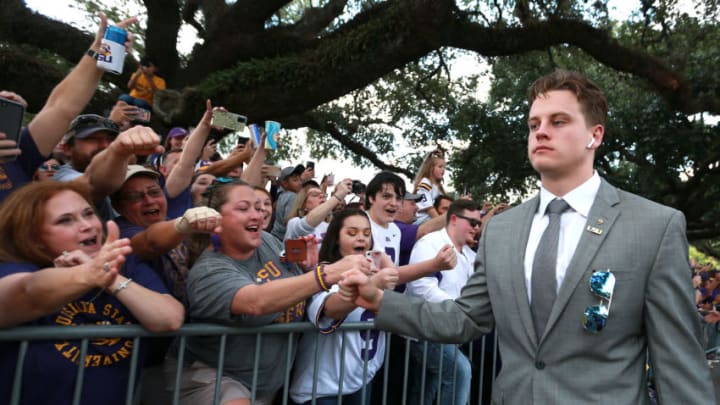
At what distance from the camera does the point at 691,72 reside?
509 inches

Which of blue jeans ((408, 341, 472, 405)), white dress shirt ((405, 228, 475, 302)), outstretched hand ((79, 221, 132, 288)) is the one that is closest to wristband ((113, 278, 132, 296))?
outstretched hand ((79, 221, 132, 288))

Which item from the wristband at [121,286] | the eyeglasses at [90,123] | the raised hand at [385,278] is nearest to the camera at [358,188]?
the eyeglasses at [90,123]

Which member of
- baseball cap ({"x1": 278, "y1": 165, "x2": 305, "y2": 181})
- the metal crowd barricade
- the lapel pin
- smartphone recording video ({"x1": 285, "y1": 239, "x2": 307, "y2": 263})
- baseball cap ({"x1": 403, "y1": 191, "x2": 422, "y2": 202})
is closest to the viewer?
the lapel pin

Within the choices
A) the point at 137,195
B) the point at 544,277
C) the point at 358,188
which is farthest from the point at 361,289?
the point at 358,188

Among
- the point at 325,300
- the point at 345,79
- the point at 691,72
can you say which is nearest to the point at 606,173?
the point at 691,72

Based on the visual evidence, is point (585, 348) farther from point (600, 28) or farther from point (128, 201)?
point (600, 28)

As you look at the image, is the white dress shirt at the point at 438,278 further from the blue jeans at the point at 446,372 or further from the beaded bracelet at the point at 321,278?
the beaded bracelet at the point at 321,278

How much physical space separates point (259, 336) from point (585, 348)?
5.23 feet

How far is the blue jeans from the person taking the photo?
399 cm

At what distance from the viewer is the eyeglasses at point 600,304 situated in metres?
2.01

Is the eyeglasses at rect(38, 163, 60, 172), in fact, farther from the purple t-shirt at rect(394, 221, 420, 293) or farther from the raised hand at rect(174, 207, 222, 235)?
the purple t-shirt at rect(394, 221, 420, 293)

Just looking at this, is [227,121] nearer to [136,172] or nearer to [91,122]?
[91,122]

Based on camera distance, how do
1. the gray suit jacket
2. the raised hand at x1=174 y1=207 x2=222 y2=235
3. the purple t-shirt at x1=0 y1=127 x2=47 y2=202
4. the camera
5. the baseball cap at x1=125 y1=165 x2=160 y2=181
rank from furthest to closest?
1. the camera
2. the baseball cap at x1=125 y1=165 x2=160 y2=181
3. the purple t-shirt at x1=0 y1=127 x2=47 y2=202
4. the raised hand at x1=174 y1=207 x2=222 y2=235
5. the gray suit jacket

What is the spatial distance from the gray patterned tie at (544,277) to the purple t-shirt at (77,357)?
1.74 m
